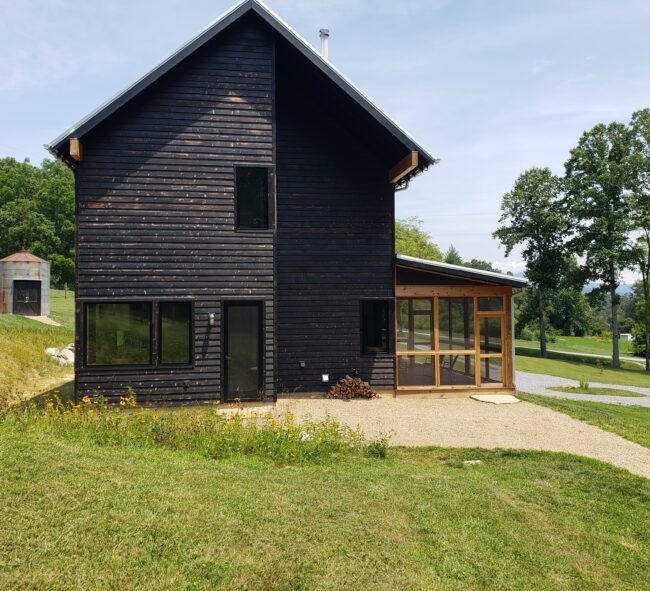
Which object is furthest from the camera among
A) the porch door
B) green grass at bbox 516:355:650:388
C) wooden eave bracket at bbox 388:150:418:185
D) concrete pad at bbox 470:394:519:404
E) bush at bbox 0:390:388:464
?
green grass at bbox 516:355:650:388

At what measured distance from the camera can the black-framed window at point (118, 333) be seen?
10.8 m

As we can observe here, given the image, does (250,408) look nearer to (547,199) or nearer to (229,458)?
(229,458)

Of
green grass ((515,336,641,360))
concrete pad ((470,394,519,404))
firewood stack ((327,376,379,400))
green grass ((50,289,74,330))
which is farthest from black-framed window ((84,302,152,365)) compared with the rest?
green grass ((515,336,641,360))

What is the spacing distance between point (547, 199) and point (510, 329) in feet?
114

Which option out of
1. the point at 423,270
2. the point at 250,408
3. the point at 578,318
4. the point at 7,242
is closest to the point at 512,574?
the point at 250,408

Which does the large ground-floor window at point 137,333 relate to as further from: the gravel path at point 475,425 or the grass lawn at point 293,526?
the grass lawn at point 293,526

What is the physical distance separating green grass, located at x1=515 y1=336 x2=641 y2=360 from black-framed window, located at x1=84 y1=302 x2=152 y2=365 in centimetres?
4596

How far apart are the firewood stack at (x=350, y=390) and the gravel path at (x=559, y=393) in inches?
351

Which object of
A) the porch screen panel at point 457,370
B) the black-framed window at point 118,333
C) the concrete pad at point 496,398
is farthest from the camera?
the porch screen panel at point 457,370

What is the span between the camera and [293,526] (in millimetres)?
4727

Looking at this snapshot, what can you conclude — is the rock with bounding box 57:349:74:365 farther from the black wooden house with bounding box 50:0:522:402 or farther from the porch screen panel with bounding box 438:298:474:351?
the porch screen panel with bounding box 438:298:474:351

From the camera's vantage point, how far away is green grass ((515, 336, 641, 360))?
51.1 m

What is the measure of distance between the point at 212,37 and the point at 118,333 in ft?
22.1

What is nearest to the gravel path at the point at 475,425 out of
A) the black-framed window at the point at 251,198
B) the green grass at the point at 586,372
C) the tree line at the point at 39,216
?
the black-framed window at the point at 251,198
